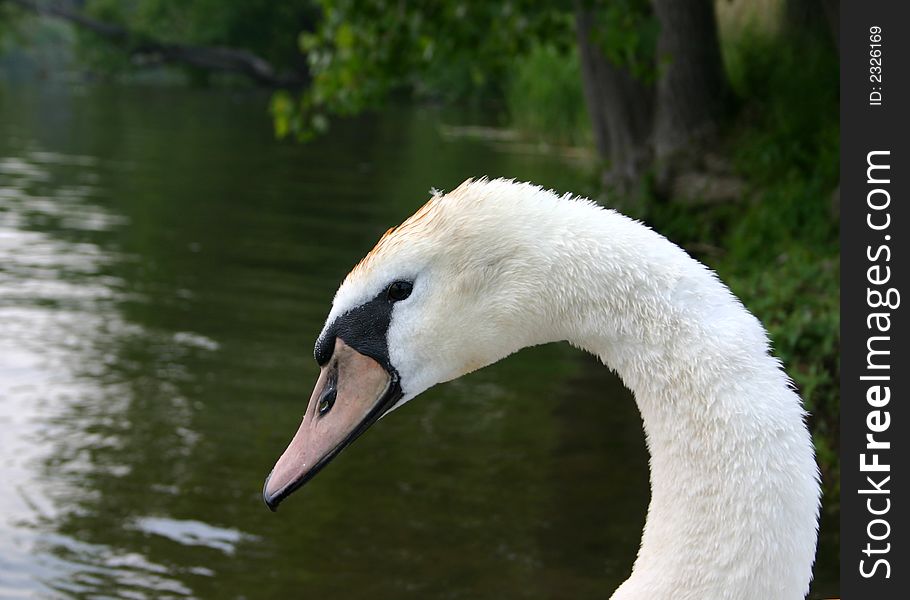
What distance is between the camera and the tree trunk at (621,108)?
10.0 metres

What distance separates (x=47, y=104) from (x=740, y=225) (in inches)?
818

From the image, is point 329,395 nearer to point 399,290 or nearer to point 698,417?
point 399,290

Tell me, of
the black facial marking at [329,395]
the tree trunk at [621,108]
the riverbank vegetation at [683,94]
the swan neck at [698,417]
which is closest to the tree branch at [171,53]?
the tree trunk at [621,108]

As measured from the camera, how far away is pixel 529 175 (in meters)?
14.6

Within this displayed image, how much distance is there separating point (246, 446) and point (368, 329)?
363 cm

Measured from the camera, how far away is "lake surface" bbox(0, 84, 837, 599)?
4.52 metres

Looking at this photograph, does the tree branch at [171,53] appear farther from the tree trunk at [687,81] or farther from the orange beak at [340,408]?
the orange beak at [340,408]

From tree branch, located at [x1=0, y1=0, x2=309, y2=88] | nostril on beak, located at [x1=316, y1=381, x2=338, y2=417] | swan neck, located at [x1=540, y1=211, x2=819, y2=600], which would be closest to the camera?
swan neck, located at [x1=540, y1=211, x2=819, y2=600]

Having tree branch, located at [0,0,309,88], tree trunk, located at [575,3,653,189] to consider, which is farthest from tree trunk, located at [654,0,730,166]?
tree branch, located at [0,0,309,88]

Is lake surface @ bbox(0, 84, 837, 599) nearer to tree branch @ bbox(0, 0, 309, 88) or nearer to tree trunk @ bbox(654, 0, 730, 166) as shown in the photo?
tree trunk @ bbox(654, 0, 730, 166)

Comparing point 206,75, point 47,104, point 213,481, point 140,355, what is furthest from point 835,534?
point 206,75

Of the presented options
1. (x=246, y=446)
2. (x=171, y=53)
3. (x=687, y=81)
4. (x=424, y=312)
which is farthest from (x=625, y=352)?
(x=171, y=53)

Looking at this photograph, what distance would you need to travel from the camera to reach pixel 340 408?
2299 millimetres

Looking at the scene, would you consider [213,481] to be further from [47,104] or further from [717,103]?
[47,104]
